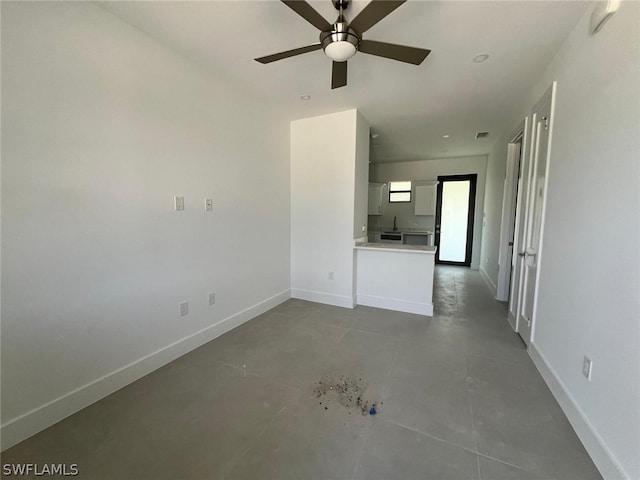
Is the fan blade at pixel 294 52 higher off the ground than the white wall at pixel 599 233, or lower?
higher

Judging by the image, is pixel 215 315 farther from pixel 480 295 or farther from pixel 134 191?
pixel 480 295

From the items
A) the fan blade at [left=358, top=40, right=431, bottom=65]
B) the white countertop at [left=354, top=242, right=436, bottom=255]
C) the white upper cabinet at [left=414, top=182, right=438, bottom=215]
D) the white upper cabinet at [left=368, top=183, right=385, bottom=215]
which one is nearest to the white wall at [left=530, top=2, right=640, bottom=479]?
the fan blade at [left=358, top=40, right=431, bottom=65]

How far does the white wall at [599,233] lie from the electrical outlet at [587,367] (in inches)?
1.4

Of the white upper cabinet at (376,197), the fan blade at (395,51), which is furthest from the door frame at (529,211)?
the white upper cabinet at (376,197)

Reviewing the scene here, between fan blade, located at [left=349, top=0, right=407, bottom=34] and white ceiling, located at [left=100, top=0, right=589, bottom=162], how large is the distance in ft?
0.94

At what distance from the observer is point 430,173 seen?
6332mm

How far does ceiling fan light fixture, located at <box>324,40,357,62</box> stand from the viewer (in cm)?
155

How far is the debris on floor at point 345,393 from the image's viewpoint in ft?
5.83

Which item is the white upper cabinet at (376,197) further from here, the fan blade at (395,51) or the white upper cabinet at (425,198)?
the fan blade at (395,51)

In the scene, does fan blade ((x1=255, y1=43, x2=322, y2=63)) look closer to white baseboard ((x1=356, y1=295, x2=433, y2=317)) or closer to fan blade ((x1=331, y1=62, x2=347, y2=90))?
fan blade ((x1=331, y1=62, x2=347, y2=90))

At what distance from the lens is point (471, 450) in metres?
1.44

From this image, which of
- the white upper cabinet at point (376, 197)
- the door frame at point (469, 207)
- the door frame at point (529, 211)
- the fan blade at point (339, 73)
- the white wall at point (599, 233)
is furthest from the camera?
the white upper cabinet at point (376, 197)

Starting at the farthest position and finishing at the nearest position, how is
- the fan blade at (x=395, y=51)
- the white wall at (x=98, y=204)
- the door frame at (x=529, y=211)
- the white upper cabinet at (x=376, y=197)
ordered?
the white upper cabinet at (x=376, y=197)
the door frame at (x=529, y=211)
the fan blade at (x=395, y=51)
the white wall at (x=98, y=204)

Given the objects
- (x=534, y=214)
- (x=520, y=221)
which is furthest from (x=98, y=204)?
(x=520, y=221)
